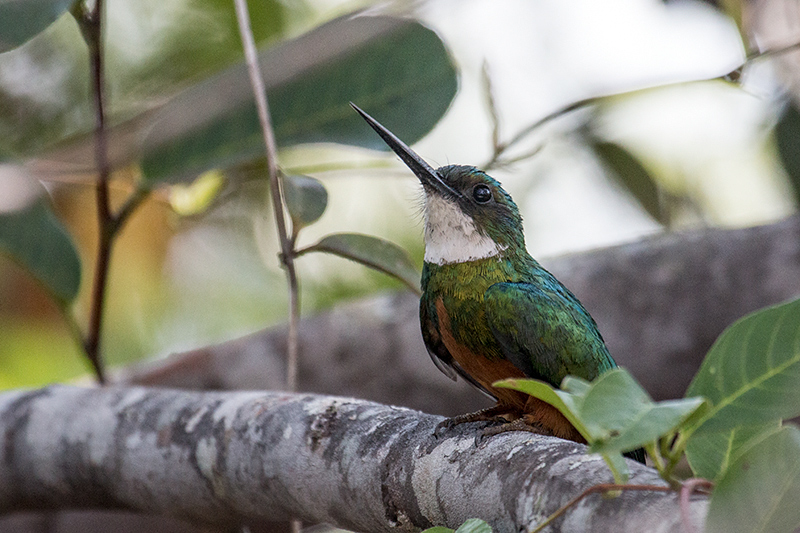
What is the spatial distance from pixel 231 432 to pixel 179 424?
23 centimetres

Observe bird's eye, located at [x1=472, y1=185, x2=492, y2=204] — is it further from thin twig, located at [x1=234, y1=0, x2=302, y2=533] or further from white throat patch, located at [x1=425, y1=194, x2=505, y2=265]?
thin twig, located at [x1=234, y1=0, x2=302, y2=533]

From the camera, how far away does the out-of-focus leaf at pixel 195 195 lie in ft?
9.77

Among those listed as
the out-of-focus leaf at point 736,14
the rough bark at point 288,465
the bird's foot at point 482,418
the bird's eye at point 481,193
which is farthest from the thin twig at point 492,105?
the out-of-focus leaf at point 736,14

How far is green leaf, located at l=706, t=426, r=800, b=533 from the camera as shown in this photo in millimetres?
781

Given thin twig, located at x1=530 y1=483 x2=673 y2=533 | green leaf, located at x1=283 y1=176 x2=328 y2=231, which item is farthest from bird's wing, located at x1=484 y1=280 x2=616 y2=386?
thin twig, located at x1=530 y1=483 x2=673 y2=533

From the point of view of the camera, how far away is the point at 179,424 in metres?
1.99

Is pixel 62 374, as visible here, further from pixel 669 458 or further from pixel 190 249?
pixel 669 458

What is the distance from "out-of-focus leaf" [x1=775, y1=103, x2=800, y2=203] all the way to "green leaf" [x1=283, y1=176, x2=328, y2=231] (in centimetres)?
249

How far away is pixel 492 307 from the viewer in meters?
1.91

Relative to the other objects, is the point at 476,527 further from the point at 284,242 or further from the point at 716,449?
the point at 284,242

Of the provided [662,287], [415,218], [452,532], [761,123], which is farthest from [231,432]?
[761,123]

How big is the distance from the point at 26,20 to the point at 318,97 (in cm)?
92

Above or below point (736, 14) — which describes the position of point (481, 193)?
below

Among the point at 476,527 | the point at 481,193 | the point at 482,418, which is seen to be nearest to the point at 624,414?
the point at 476,527
